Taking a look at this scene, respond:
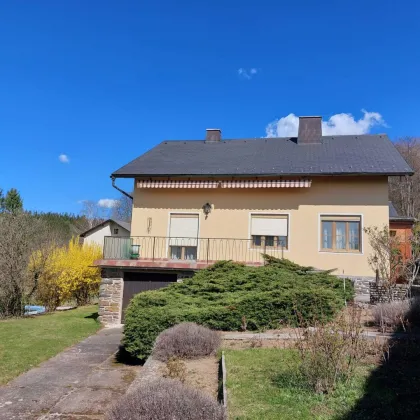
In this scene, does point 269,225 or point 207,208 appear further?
point 207,208

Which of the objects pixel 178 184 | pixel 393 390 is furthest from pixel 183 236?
pixel 393 390

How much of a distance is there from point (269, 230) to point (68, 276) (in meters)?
13.6

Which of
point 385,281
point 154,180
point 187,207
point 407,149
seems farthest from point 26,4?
point 407,149

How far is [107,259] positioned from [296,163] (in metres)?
10.4

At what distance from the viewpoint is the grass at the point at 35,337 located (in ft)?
33.5

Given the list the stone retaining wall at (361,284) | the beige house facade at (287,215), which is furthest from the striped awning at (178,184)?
the stone retaining wall at (361,284)

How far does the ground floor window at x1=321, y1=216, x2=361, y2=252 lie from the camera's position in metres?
16.8

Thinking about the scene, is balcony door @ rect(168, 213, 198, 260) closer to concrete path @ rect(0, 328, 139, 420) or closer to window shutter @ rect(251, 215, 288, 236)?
window shutter @ rect(251, 215, 288, 236)

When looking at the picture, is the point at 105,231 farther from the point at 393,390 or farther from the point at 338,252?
the point at 393,390

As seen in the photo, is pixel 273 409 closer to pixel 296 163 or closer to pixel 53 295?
pixel 296 163

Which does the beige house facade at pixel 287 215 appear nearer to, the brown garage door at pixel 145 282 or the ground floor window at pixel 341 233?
the ground floor window at pixel 341 233

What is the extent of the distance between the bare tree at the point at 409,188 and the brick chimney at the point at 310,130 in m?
26.3

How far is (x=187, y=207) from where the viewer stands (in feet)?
61.0

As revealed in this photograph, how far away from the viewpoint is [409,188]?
41500mm
